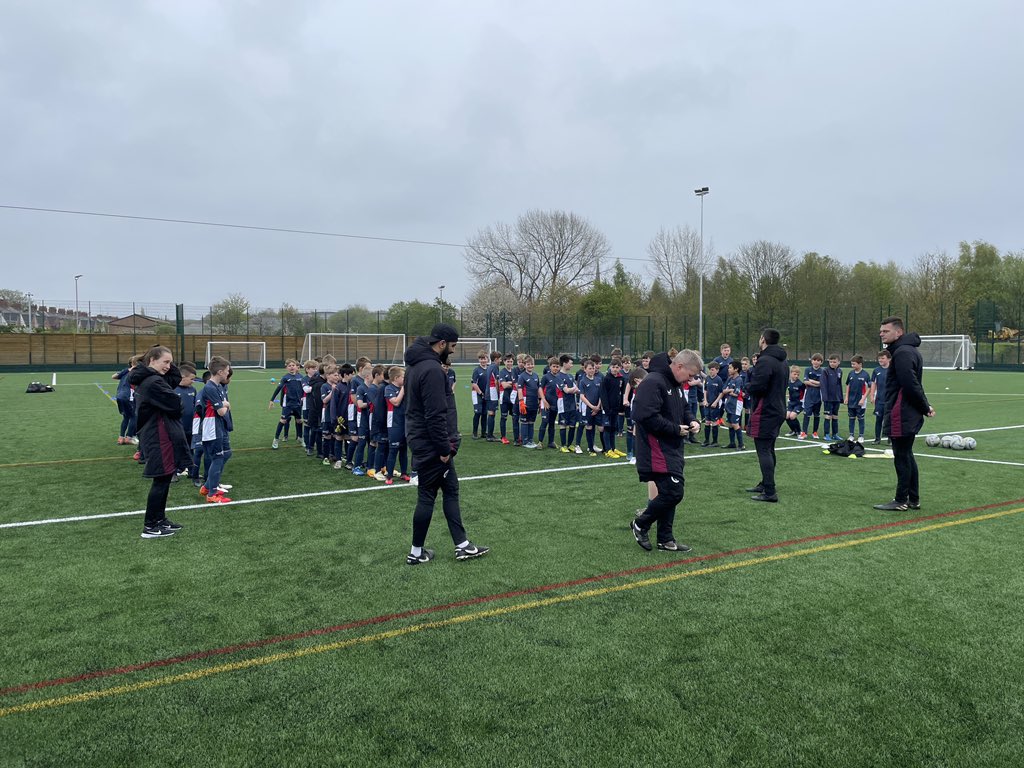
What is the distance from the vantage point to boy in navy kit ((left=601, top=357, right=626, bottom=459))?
12.4 m

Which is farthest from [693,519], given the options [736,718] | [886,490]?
[736,718]

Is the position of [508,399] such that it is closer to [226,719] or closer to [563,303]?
[226,719]

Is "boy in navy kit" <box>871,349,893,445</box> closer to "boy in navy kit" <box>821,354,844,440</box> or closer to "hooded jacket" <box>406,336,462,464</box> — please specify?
"boy in navy kit" <box>821,354,844,440</box>

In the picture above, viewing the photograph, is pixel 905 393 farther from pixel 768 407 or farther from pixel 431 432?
pixel 431 432

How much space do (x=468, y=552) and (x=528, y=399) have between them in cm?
771

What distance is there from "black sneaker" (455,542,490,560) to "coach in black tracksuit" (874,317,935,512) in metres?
5.00

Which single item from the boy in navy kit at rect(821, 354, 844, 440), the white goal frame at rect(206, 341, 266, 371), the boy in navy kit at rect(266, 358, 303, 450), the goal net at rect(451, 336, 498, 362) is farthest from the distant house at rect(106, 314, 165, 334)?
the boy in navy kit at rect(821, 354, 844, 440)

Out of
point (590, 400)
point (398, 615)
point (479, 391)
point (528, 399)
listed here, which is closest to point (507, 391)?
point (479, 391)

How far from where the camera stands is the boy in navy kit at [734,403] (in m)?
13.3

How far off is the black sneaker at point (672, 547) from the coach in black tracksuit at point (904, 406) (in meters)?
3.14

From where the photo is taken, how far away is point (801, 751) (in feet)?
10.9

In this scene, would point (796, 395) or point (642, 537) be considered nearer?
point (642, 537)

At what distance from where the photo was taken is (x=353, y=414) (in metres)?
10.8

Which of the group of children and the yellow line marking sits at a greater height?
the group of children
